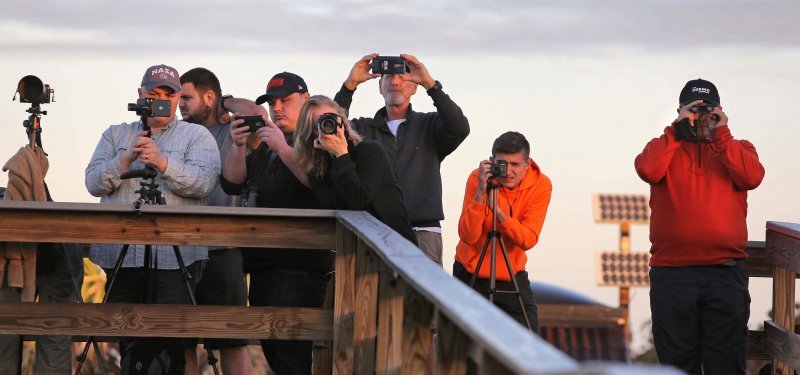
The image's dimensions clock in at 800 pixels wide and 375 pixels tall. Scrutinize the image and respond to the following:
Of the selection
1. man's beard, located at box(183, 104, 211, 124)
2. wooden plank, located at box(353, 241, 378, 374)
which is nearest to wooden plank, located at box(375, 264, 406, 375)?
wooden plank, located at box(353, 241, 378, 374)

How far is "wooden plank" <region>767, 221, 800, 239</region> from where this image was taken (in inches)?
281

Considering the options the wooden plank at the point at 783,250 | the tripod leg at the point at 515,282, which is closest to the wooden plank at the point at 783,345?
the wooden plank at the point at 783,250

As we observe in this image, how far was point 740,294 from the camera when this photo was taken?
275 inches

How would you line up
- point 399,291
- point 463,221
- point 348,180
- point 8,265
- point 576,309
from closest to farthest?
point 399,291, point 348,180, point 8,265, point 463,221, point 576,309

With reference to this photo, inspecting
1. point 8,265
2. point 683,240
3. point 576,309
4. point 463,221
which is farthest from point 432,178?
point 576,309

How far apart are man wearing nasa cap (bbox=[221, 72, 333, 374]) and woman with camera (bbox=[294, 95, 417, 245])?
182 mm

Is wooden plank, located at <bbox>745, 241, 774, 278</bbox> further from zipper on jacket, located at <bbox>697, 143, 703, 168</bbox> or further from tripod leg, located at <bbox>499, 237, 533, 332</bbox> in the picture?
tripod leg, located at <bbox>499, 237, 533, 332</bbox>

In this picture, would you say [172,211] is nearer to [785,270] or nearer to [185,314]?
[185,314]

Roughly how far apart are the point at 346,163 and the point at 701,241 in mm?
1873

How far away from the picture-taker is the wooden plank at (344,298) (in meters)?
6.28

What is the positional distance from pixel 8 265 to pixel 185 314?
1004 mm

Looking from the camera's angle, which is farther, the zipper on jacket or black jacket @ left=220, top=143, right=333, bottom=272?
the zipper on jacket

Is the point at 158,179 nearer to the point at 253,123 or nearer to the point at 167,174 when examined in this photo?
the point at 167,174

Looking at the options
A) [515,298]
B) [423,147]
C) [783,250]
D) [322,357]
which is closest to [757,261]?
[783,250]
